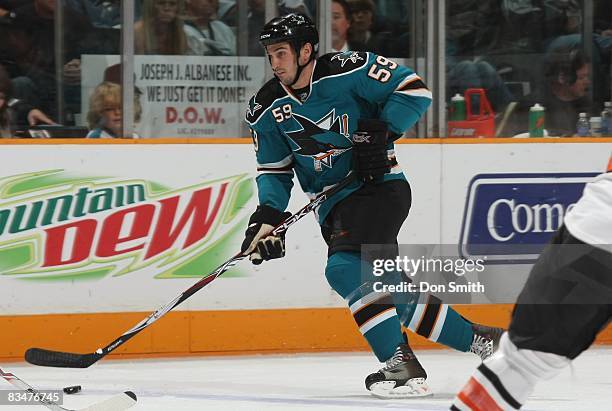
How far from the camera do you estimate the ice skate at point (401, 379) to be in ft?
12.9

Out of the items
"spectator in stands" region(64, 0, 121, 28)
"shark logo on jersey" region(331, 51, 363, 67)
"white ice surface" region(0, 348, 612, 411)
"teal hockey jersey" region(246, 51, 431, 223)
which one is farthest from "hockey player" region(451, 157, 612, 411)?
"spectator in stands" region(64, 0, 121, 28)

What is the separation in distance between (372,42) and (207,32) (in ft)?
2.24

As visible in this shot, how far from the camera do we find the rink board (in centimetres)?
488

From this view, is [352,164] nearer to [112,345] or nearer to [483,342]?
[483,342]

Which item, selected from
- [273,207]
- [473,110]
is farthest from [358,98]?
[473,110]

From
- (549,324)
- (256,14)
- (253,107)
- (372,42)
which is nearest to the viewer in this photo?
(549,324)

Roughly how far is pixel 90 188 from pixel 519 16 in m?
1.99

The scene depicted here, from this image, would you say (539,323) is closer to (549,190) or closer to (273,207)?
(273,207)

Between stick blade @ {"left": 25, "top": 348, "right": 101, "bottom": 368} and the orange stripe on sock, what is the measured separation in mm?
1709

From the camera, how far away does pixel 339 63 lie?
13.4 feet

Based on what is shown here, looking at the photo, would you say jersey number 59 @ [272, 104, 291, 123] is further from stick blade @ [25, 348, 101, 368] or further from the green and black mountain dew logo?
the green and black mountain dew logo

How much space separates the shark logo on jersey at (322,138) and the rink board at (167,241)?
1.01m
